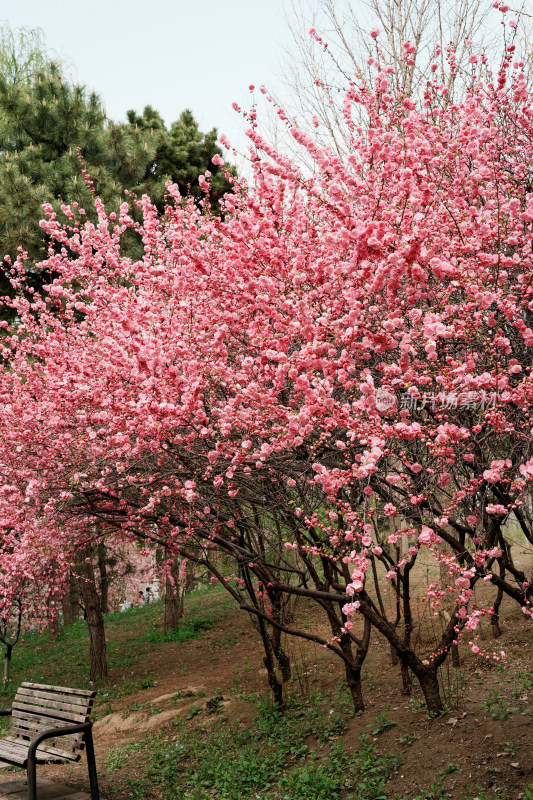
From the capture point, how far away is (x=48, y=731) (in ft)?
15.2

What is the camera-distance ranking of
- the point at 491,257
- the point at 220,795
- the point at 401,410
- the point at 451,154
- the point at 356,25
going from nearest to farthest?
1. the point at 491,257
2. the point at 401,410
3. the point at 451,154
4. the point at 220,795
5. the point at 356,25

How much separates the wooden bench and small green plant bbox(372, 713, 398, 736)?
235 cm

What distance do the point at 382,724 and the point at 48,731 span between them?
2.82m

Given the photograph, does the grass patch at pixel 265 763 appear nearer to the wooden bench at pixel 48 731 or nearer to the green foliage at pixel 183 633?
the wooden bench at pixel 48 731

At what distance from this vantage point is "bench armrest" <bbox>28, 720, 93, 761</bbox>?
4.51 metres

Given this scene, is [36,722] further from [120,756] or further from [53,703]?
[120,756]

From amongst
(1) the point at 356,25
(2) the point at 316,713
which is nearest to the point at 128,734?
(2) the point at 316,713

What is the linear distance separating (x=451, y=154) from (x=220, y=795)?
5.41m

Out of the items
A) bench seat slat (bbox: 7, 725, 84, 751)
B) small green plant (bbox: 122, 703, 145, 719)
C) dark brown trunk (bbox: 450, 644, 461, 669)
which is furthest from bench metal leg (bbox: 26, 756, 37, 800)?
small green plant (bbox: 122, 703, 145, 719)

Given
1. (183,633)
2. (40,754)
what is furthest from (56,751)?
(183,633)

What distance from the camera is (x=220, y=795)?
216 inches

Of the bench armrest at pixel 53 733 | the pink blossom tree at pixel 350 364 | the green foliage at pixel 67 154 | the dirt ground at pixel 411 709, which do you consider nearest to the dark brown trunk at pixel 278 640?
the dirt ground at pixel 411 709

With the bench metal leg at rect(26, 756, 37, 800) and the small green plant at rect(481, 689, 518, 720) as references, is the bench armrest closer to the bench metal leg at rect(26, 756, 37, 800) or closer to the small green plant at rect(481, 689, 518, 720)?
the bench metal leg at rect(26, 756, 37, 800)

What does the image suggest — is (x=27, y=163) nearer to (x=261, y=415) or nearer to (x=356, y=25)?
(x=356, y=25)
